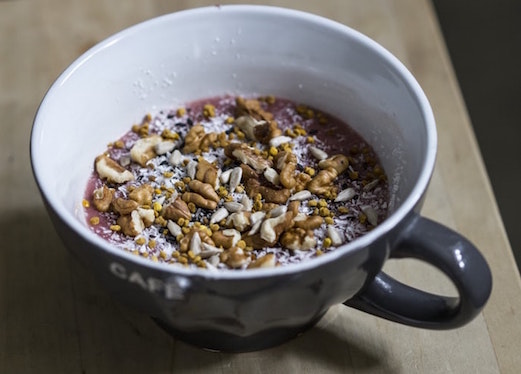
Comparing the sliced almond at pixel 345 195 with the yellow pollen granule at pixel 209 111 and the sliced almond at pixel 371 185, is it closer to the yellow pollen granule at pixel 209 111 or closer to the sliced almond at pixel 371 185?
the sliced almond at pixel 371 185

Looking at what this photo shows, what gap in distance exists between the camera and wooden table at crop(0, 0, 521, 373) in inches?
31.2

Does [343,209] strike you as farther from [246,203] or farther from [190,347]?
[190,347]

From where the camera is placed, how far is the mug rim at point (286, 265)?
645 mm

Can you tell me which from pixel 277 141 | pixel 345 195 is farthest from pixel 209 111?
pixel 345 195

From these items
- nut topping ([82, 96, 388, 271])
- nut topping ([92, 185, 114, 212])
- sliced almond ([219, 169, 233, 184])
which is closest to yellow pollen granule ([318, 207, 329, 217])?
nut topping ([82, 96, 388, 271])

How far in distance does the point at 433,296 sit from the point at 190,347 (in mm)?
234

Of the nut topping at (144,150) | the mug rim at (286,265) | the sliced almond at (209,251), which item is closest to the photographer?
the mug rim at (286,265)

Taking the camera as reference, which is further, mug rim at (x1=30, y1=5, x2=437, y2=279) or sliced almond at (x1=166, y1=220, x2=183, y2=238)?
sliced almond at (x1=166, y1=220, x2=183, y2=238)

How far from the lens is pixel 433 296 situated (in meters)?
0.73

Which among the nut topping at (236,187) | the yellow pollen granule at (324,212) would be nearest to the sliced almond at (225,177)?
the nut topping at (236,187)

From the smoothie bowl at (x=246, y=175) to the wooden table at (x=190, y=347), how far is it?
3 cm

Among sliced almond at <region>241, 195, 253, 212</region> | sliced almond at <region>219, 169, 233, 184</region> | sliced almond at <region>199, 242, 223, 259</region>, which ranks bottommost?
sliced almond at <region>241, 195, 253, 212</region>

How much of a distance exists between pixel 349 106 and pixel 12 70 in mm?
446

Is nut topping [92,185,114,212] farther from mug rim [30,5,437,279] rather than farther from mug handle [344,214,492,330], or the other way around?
mug handle [344,214,492,330]
